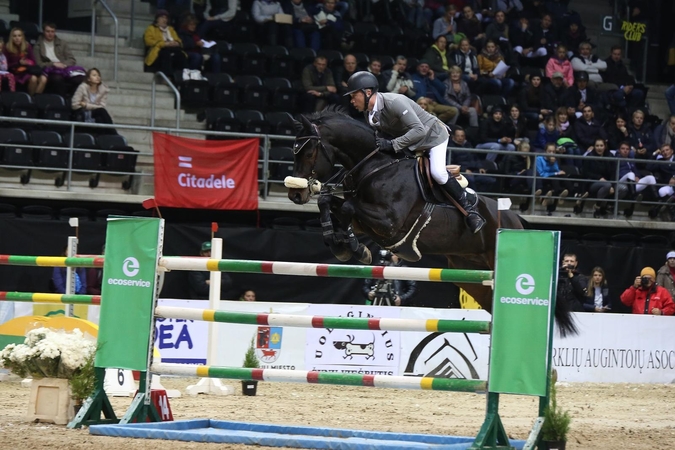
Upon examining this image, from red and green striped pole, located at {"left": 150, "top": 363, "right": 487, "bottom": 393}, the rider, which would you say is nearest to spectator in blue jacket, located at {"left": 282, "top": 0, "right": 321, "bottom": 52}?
the rider

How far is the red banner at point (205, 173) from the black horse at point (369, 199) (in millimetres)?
4998

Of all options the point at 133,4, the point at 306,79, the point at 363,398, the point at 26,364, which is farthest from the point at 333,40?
the point at 26,364

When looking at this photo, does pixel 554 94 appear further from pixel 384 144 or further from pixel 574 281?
pixel 384 144

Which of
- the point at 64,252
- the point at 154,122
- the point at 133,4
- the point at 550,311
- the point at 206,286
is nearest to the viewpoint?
the point at 550,311

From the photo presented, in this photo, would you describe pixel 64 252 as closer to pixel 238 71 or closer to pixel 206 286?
pixel 206 286

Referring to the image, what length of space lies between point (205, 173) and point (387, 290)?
269 centimetres

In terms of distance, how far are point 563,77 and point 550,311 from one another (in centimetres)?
1347

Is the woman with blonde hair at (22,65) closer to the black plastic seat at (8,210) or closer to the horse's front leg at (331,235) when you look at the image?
the black plastic seat at (8,210)

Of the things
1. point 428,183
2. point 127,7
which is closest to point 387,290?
point 428,183

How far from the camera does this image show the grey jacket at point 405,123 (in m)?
7.84

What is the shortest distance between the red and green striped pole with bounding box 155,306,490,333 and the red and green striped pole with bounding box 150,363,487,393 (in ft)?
0.89

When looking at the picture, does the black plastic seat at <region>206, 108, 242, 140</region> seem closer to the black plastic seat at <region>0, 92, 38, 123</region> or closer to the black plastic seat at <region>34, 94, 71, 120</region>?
the black plastic seat at <region>34, 94, 71, 120</region>

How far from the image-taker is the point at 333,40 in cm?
1738

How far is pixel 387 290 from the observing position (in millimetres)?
12828
